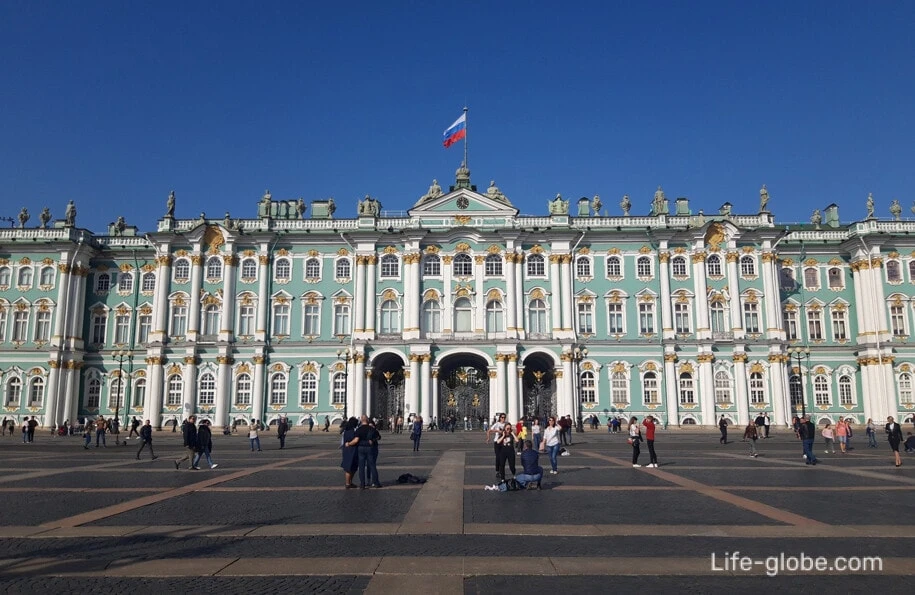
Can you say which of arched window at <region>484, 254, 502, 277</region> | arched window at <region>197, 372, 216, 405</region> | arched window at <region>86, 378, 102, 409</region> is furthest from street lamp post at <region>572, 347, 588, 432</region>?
arched window at <region>86, 378, 102, 409</region>

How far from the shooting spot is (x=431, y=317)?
185 ft

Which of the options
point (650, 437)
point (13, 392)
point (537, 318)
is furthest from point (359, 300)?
point (650, 437)

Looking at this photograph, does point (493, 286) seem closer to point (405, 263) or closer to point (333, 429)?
point (405, 263)

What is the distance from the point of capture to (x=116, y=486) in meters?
18.0

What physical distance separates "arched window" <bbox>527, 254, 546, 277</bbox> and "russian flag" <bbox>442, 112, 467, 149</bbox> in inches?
474

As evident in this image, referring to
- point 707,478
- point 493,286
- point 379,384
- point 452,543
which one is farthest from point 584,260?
point 452,543

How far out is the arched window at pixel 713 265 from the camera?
56.7 m

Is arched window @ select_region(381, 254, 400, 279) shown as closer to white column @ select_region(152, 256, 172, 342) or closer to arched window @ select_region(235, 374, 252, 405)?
arched window @ select_region(235, 374, 252, 405)

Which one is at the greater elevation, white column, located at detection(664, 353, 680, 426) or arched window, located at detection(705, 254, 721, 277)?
arched window, located at detection(705, 254, 721, 277)

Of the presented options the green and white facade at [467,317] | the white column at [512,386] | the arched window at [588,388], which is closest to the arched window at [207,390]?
the green and white facade at [467,317]

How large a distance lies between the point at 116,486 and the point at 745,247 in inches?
2045

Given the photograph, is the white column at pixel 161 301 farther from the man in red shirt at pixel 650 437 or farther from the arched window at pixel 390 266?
the man in red shirt at pixel 650 437

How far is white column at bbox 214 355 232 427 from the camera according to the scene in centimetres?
5522

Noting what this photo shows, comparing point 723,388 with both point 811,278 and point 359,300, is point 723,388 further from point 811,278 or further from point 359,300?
point 359,300
